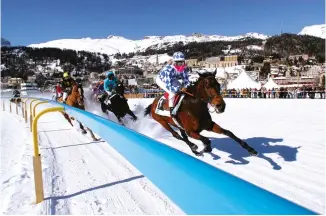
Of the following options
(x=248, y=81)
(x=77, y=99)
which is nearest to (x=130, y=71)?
(x=248, y=81)

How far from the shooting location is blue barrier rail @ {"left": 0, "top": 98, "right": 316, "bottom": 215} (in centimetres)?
108

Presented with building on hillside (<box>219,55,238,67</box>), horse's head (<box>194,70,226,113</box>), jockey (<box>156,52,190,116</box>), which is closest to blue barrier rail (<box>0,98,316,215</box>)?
horse's head (<box>194,70,226,113</box>)

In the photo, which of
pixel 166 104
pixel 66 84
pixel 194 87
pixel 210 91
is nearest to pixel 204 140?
pixel 210 91

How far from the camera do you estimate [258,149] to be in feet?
24.1

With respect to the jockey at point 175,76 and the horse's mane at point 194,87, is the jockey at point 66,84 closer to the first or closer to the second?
the jockey at point 175,76

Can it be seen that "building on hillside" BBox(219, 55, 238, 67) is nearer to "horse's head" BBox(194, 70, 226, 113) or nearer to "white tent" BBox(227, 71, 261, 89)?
"white tent" BBox(227, 71, 261, 89)

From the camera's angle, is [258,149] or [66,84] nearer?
[258,149]

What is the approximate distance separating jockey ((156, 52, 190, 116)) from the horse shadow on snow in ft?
5.33

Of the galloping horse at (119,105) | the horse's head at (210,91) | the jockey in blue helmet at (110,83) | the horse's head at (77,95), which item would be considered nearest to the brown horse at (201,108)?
the horse's head at (210,91)

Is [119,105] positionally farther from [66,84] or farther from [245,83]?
[245,83]

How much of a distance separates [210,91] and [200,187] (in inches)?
205

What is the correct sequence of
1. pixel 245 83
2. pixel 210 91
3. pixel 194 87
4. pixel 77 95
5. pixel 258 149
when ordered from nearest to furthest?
→ pixel 210 91 → pixel 194 87 → pixel 258 149 → pixel 77 95 → pixel 245 83

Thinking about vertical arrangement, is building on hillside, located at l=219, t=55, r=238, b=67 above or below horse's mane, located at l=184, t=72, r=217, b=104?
above

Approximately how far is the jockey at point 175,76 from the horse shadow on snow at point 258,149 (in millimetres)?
1624
